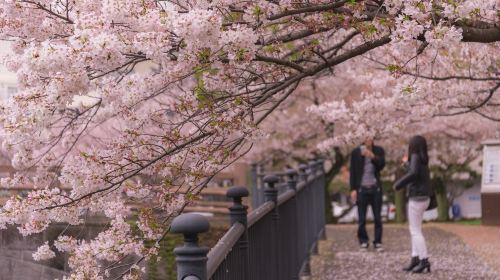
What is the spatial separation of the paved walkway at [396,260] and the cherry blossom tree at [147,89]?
518cm

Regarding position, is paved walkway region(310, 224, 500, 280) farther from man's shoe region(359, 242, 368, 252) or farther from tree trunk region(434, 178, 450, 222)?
tree trunk region(434, 178, 450, 222)

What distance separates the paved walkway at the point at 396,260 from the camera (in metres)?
10.7

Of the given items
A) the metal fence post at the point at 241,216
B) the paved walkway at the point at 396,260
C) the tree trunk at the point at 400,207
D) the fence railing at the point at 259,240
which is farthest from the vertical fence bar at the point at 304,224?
the tree trunk at the point at 400,207

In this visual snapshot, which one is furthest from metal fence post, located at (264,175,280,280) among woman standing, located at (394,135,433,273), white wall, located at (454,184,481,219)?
white wall, located at (454,184,481,219)

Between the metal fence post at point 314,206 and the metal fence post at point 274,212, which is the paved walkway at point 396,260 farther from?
the metal fence post at point 274,212

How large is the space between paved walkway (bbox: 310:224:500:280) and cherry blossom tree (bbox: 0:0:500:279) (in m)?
5.18

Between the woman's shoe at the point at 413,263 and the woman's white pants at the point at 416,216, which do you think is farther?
the woman's shoe at the point at 413,263

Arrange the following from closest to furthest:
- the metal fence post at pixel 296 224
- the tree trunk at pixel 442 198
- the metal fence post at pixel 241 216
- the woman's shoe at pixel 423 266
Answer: the metal fence post at pixel 241 216, the metal fence post at pixel 296 224, the woman's shoe at pixel 423 266, the tree trunk at pixel 442 198

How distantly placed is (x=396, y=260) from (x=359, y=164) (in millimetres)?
1541

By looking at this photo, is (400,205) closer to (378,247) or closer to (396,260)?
(378,247)

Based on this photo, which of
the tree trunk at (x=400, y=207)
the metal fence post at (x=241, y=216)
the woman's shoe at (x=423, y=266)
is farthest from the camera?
the tree trunk at (x=400, y=207)

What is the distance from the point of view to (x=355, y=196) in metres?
12.8

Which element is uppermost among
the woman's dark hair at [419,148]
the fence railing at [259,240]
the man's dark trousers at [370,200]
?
the woman's dark hair at [419,148]

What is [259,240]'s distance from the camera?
555 centimetres
